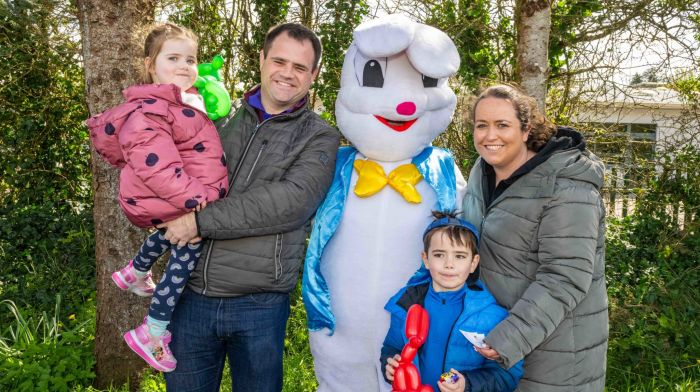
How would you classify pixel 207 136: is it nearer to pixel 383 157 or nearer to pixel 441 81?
pixel 383 157

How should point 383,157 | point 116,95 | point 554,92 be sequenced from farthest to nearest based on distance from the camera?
1. point 554,92
2. point 116,95
3. point 383,157

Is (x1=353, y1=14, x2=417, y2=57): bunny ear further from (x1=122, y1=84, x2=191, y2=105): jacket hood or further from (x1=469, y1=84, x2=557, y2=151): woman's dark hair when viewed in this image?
(x1=122, y1=84, x2=191, y2=105): jacket hood

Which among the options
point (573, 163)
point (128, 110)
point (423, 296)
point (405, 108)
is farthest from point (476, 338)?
point (128, 110)

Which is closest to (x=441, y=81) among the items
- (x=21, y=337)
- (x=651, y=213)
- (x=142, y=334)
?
(x=142, y=334)

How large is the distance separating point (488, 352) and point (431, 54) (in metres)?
1.41

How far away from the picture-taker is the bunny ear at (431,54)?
2949mm

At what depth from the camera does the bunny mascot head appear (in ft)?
9.70

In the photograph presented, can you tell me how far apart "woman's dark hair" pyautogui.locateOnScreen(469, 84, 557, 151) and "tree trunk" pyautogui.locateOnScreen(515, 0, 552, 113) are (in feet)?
6.18

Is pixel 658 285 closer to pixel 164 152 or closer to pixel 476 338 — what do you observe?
pixel 476 338

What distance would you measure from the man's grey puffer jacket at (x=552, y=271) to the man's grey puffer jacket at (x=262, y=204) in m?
0.78

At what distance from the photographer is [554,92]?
6613 mm

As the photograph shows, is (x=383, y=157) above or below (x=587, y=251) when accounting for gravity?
above

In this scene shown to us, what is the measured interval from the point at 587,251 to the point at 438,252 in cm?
57

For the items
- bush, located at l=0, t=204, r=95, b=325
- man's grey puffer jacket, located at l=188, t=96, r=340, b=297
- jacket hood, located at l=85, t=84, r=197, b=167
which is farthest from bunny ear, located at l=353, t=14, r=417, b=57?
bush, located at l=0, t=204, r=95, b=325
